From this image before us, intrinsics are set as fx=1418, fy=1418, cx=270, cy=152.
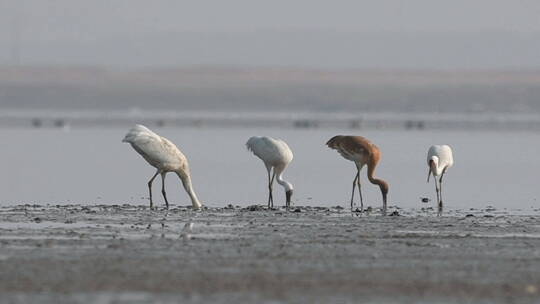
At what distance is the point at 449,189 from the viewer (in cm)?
2830

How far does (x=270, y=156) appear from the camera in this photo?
24.0 m

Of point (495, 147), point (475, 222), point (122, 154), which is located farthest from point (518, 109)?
point (475, 222)

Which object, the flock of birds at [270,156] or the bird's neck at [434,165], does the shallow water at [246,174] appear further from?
the flock of birds at [270,156]

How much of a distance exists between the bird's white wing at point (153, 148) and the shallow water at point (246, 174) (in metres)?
1.21

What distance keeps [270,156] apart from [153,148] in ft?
7.47

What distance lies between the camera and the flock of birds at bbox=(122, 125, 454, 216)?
896 inches

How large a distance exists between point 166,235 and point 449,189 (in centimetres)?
1186

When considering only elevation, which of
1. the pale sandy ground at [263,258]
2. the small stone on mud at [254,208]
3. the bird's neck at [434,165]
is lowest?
the pale sandy ground at [263,258]

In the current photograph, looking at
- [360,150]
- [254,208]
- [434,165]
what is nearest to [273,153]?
[360,150]

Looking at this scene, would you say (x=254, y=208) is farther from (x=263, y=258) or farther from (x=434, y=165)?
(x=263, y=258)

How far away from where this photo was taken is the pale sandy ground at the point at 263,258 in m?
12.5

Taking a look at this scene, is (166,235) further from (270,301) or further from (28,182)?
(28,182)

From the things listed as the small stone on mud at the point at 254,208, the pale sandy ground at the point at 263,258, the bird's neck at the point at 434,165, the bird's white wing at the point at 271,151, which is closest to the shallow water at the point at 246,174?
the bird's neck at the point at 434,165

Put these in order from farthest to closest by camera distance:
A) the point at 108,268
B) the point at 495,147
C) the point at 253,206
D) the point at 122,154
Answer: the point at 495,147
the point at 122,154
the point at 253,206
the point at 108,268
